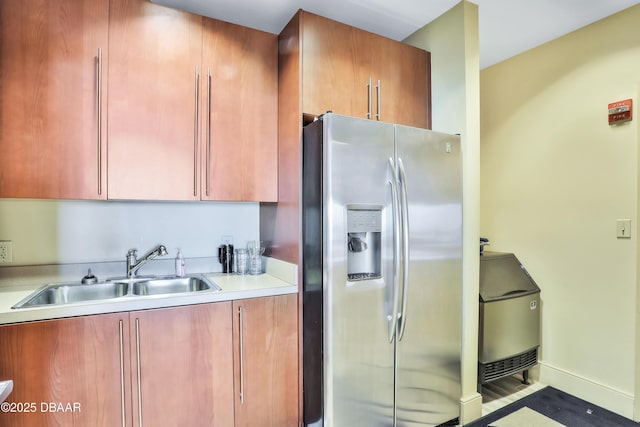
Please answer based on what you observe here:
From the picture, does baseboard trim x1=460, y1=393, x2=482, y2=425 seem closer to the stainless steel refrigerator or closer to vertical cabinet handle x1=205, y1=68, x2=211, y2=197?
the stainless steel refrigerator

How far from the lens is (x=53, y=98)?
162 centimetres

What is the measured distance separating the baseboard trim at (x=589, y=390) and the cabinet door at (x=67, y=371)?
280cm

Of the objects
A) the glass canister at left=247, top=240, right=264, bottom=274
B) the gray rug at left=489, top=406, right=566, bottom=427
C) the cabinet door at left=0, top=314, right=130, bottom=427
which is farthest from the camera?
the glass canister at left=247, top=240, right=264, bottom=274

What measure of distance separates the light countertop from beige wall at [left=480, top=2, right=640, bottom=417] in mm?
2001

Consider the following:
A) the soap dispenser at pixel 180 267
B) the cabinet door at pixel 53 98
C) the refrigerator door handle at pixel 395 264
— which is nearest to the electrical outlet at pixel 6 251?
the cabinet door at pixel 53 98

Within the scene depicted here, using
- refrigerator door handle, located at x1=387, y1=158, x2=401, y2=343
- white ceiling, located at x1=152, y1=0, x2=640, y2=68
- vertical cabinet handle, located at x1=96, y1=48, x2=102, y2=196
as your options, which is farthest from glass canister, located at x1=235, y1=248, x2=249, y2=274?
white ceiling, located at x1=152, y1=0, x2=640, y2=68

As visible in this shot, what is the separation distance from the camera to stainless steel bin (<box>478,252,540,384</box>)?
2.29m

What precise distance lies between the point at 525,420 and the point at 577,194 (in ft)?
5.08

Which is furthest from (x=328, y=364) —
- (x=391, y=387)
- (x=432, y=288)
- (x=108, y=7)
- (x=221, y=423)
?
(x=108, y=7)

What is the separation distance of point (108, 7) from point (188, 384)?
1909mm

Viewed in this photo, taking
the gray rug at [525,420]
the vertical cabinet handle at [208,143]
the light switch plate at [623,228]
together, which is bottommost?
the gray rug at [525,420]

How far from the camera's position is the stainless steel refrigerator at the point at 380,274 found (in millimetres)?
1703

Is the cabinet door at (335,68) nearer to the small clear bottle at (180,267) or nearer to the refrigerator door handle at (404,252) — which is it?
the refrigerator door handle at (404,252)

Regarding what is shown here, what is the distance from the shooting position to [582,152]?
7.81ft
